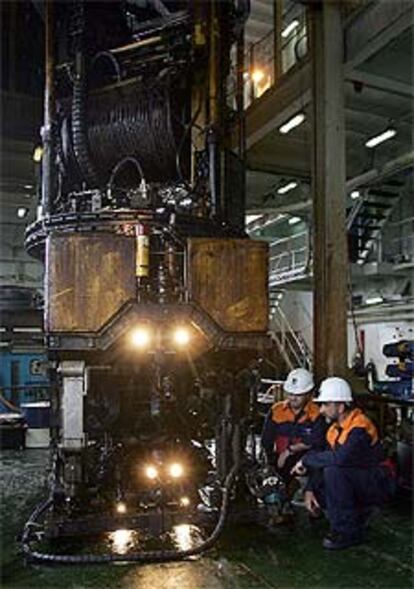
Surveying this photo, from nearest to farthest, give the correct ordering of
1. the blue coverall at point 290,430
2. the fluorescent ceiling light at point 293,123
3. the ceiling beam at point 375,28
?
the blue coverall at point 290,430 < the ceiling beam at point 375,28 < the fluorescent ceiling light at point 293,123

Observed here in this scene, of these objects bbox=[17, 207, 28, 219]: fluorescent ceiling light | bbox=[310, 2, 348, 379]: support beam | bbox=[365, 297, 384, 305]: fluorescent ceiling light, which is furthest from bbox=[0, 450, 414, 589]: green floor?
bbox=[17, 207, 28, 219]: fluorescent ceiling light

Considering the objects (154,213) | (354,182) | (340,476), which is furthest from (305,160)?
(340,476)

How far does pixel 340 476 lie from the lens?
343 centimetres

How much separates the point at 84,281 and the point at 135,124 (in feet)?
6.98

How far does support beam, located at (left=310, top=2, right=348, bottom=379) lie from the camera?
16.3 ft

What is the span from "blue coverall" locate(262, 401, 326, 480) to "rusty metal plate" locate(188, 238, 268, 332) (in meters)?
0.72

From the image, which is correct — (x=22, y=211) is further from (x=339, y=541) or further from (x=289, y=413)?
(x=339, y=541)

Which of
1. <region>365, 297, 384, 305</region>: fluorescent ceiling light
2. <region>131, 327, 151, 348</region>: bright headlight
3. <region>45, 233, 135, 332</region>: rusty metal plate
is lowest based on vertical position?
<region>131, 327, 151, 348</region>: bright headlight

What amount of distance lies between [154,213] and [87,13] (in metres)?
2.40

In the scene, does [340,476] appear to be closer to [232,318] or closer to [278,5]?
[232,318]

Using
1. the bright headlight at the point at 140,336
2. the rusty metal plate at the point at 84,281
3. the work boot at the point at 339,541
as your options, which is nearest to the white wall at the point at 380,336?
the work boot at the point at 339,541

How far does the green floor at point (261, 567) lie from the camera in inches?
115

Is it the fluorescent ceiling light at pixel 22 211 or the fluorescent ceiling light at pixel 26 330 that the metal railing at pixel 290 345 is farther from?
the fluorescent ceiling light at pixel 26 330

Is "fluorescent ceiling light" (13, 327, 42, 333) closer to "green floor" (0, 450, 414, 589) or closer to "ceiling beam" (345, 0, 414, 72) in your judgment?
"green floor" (0, 450, 414, 589)
